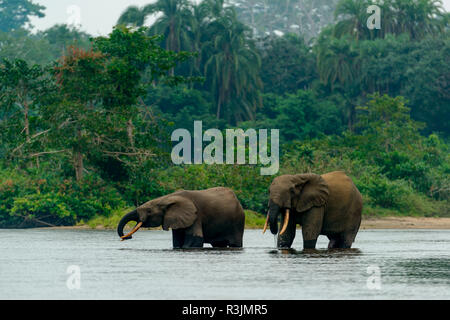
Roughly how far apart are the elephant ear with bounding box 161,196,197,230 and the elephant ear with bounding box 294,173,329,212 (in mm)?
2710

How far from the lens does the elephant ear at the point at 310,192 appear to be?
82.8 ft

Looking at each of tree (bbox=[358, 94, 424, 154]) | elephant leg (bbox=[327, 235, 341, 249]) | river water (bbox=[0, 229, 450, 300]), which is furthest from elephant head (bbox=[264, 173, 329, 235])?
tree (bbox=[358, 94, 424, 154])

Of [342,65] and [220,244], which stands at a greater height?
[342,65]

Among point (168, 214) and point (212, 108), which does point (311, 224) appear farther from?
point (212, 108)

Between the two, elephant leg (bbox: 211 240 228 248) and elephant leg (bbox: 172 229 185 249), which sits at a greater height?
elephant leg (bbox: 172 229 185 249)

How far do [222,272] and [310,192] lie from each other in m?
5.75

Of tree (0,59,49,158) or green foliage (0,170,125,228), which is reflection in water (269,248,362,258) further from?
tree (0,59,49,158)

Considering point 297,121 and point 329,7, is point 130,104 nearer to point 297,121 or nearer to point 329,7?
point 297,121

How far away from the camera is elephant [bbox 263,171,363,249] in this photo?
25094 millimetres

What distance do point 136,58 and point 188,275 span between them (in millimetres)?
25689

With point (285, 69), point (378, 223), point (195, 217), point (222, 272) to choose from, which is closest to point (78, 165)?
point (378, 223)

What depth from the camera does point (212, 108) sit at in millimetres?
67125

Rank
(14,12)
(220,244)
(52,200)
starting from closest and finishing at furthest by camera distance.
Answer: (220,244), (52,200), (14,12)

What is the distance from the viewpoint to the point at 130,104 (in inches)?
1748
